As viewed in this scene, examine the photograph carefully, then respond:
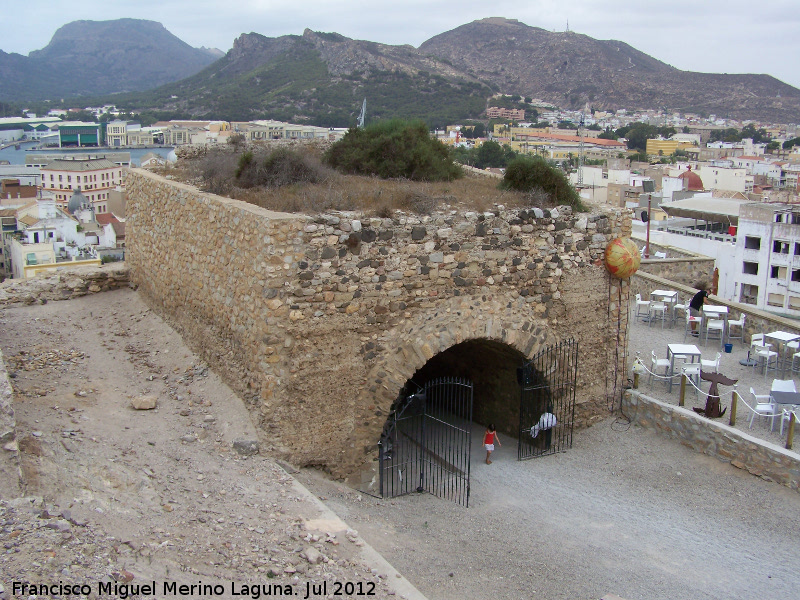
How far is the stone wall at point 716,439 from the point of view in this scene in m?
8.71

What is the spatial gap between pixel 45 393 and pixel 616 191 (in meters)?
48.1

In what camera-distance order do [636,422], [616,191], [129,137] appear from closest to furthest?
[636,422] → [616,191] → [129,137]

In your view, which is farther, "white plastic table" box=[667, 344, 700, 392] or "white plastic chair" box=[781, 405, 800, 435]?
"white plastic table" box=[667, 344, 700, 392]

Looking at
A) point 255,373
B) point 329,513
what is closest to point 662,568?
point 329,513

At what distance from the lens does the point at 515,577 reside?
23.4 feet

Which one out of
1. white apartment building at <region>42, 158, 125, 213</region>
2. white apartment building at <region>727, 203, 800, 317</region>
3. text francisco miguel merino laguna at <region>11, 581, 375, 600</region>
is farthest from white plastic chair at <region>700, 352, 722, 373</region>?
white apartment building at <region>42, 158, 125, 213</region>

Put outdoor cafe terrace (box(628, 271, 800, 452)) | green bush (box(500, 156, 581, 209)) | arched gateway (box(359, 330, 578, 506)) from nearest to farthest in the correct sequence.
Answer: arched gateway (box(359, 330, 578, 506)), outdoor cafe terrace (box(628, 271, 800, 452)), green bush (box(500, 156, 581, 209))

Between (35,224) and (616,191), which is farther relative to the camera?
(616,191)

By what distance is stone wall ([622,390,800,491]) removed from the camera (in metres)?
8.71

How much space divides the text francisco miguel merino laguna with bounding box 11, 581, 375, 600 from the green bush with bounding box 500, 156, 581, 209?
21.5 ft

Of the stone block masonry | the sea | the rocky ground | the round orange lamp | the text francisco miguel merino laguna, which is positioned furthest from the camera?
the sea

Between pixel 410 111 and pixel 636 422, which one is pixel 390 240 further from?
pixel 410 111

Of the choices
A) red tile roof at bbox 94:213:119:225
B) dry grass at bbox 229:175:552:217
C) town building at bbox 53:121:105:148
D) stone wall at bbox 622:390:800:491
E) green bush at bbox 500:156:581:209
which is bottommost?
red tile roof at bbox 94:213:119:225

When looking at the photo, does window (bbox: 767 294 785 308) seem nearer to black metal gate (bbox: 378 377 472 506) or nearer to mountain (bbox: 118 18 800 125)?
black metal gate (bbox: 378 377 472 506)
